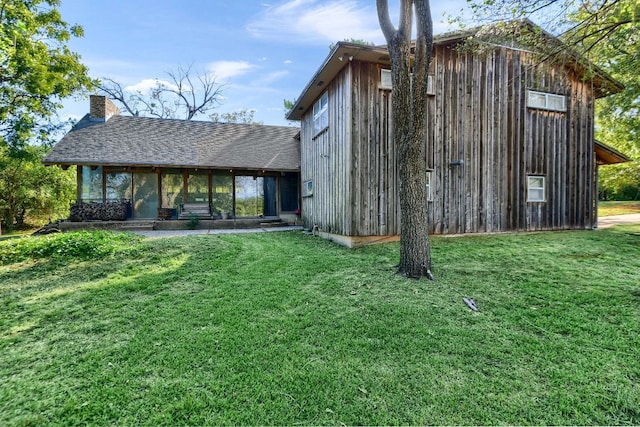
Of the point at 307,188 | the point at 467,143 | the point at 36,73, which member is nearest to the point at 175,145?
the point at 36,73

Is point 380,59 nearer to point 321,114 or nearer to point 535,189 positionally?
point 321,114

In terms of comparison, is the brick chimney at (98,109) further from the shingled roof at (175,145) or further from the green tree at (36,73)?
the green tree at (36,73)

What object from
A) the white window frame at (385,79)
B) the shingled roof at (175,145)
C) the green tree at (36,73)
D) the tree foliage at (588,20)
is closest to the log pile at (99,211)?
the shingled roof at (175,145)

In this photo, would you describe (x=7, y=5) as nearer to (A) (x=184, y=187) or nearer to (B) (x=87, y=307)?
(A) (x=184, y=187)

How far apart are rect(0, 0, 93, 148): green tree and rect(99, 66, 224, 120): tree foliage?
12.6 metres

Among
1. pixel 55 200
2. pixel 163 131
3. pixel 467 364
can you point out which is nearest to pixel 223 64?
pixel 163 131

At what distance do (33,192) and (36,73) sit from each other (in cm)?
775

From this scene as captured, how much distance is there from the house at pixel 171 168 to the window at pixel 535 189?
8.64 meters

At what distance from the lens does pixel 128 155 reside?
41.2 ft

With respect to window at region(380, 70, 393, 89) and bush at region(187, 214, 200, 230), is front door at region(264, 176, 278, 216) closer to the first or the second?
bush at region(187, 214, 200, 230)

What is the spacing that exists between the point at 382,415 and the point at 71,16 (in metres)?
17.7

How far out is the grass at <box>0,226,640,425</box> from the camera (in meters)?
2.13

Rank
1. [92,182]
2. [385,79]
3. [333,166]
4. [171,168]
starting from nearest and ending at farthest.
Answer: [385,79]
[333,166]
[92,182]
[171,168]

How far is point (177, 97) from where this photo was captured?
26.0 metres
